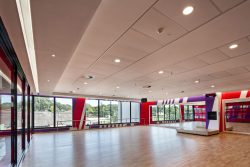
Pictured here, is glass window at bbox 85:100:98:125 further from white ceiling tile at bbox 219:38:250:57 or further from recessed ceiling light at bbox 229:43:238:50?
recessed ceiling light at bbox 229:43:238:50

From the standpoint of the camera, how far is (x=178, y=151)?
5637mm

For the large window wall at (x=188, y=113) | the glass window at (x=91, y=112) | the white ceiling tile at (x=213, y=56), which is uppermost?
the white ceiling tile at (x=213, y=56)

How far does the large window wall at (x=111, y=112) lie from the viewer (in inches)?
565

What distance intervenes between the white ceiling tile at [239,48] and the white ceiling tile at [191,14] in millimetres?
1392

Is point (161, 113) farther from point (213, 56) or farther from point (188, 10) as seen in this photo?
point (188, 10)

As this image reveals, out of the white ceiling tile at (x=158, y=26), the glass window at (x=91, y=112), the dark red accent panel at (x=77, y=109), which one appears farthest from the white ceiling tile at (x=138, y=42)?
the glass window at (x=91, y=112)

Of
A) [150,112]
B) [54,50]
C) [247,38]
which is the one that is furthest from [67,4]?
[150,112]

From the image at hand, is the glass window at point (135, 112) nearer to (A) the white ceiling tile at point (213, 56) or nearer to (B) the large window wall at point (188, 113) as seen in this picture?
(B) the large window wall at point (188, 113)

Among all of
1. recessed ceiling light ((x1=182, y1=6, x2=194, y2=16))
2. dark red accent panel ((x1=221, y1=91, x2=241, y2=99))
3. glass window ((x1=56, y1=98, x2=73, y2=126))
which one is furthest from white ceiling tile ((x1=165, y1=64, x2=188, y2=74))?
glass window ((x1=56, y1=98, x2=73, y2=126))

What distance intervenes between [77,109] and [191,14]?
12.6 meters

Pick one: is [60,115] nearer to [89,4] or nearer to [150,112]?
[150,112]

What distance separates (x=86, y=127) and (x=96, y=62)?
33.8ft

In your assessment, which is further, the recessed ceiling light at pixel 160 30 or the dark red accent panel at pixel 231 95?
the dark red accent panel at pixel 231 95

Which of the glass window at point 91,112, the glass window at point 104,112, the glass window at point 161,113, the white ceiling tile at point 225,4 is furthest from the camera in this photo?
the glass window at point 161,113
